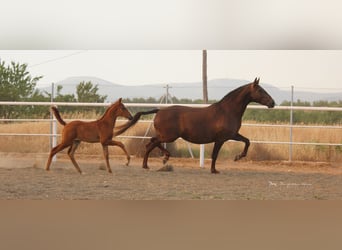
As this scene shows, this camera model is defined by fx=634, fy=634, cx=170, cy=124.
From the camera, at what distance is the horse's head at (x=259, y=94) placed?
12.5 feet

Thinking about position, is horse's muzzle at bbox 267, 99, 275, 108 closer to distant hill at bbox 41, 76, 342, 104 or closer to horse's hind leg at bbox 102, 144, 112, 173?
distant hill at bbox 41, 76, 342, 104

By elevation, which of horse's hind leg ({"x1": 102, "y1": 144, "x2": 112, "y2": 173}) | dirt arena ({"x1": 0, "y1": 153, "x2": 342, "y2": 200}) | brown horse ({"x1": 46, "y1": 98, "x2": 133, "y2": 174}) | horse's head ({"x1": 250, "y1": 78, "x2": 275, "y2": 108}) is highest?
horse's head ({"x1": 250, "y1": 78, "x2": 275, "y2": 108})

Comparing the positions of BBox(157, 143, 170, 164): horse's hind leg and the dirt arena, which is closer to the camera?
the dirt arena

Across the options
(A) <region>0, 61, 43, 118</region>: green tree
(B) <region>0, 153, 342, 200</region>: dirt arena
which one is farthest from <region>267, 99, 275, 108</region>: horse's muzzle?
(A) <region>0, 61, 43, 118</region>: green tree

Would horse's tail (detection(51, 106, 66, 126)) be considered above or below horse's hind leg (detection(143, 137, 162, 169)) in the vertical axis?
above

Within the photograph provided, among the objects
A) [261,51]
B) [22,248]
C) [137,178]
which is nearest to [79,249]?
[22,248]

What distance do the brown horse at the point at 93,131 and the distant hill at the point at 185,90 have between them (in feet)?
0.28

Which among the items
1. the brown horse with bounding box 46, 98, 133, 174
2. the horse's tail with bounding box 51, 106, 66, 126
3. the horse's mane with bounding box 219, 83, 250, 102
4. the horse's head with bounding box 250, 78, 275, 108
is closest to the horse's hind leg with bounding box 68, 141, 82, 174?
the brown horse with bounding box 46, 98, 133, 174

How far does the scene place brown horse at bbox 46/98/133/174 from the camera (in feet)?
12.7

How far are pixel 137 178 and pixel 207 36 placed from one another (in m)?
0.96

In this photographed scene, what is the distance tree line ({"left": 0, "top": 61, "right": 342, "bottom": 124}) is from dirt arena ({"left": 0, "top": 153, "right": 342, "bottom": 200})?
10.8 inches

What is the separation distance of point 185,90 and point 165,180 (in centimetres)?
56

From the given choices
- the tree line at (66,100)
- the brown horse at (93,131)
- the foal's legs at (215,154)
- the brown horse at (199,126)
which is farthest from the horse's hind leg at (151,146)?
the foal's legs at (215,154)

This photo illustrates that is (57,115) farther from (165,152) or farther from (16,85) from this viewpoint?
(165,152)
